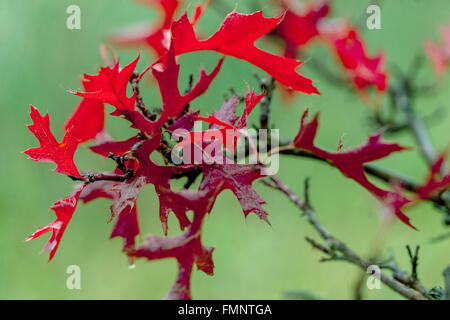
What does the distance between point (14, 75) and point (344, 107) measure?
177cm

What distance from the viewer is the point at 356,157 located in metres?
0.48

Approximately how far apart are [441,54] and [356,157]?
861mm

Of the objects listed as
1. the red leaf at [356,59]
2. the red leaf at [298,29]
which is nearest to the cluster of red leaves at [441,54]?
the red leaf at [356,59]

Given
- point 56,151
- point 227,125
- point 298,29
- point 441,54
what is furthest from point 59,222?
point 441,54

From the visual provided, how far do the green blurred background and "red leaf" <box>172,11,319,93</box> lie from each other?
1.36 metres

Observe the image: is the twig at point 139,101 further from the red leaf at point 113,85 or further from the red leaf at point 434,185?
the red leaf at point 434,185

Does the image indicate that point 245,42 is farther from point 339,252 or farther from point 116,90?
point 339,252

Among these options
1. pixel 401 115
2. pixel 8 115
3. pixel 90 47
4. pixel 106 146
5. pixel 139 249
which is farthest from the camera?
pixel 90 47

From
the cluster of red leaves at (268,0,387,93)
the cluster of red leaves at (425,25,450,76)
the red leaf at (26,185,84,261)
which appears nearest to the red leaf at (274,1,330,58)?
the cluster of red leaves at (268,0,387,93)

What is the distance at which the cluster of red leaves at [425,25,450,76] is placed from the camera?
1.20 meters

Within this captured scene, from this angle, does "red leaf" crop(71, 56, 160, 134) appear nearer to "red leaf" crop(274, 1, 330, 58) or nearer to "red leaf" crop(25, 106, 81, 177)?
"red leaf" crop(25, 106, 81, 177)

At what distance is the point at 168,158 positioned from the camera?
1.78 feet

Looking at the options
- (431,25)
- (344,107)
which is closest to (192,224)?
(344,107)

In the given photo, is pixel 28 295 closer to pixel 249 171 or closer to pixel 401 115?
pixel 401 115
